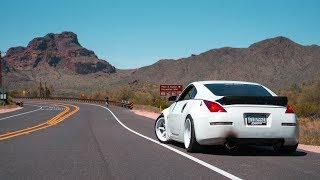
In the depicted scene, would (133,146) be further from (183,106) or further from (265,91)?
(265,91)

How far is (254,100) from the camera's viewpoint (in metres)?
10.7

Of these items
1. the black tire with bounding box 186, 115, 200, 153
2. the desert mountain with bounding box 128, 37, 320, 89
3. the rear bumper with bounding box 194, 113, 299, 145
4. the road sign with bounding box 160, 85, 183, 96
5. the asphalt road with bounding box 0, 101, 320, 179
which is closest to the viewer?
the asphalt road with bounding box 0, 101, 320, 179

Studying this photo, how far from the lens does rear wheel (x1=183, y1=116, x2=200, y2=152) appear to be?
11.0 meters

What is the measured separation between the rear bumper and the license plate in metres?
0.09

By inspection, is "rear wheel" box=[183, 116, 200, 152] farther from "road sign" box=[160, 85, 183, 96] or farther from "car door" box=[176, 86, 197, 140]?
"road sign" box=[160, 85, 183, 96]

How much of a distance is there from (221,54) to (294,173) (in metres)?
163

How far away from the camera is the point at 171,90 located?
48.2 meters

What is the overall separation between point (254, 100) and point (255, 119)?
385mm

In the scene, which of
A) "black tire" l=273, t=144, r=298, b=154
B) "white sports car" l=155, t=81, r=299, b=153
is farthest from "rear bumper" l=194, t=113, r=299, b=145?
"black tire" l=273, t=144, r=298, b=154

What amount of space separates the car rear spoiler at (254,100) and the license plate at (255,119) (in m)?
0.27

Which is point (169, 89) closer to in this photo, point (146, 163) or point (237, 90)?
point (237, 90)

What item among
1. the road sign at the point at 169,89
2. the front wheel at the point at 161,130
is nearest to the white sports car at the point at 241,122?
the front wheel at the point at 161,130

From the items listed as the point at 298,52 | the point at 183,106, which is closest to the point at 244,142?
the point at 183,106

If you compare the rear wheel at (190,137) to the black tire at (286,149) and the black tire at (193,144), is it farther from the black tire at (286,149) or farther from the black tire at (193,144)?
the black tire at (286,149)
